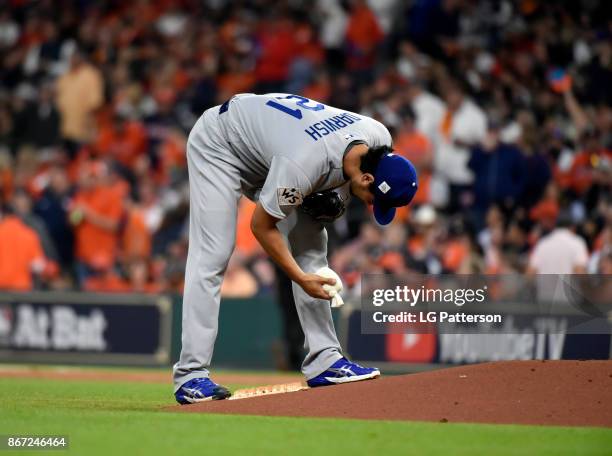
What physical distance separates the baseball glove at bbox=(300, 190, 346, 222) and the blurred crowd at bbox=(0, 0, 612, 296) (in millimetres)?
6196

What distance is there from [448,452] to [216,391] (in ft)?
7.75

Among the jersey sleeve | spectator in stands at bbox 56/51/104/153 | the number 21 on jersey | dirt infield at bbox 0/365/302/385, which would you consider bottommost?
dirt infield at bbox 0/365/302/385

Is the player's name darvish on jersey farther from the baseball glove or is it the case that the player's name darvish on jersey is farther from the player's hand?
the player's hand

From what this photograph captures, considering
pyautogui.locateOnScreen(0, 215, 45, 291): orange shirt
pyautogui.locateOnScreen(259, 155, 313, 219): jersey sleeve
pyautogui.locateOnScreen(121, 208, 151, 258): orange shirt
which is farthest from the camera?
Result: pyautogui.locateOnScreen(121, 208, 151, 258): orange shirt

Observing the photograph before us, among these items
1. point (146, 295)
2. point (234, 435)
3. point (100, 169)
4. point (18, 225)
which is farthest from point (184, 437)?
point (100, 169)

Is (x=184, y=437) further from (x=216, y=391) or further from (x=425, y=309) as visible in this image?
(x=425, y=309)

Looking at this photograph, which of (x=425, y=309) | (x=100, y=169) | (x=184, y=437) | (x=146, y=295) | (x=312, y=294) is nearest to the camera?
(x=184, y=437)

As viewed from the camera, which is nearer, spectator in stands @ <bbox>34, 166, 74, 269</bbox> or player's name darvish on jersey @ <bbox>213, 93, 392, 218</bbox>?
player's name darvish on jersey @ <bbox>213, 93, 392, 218</bbox>

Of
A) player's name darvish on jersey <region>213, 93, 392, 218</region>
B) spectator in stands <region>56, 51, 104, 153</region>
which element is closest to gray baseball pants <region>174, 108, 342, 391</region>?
player's name darvish on jersey <region>213, 93, 392, 218</region>

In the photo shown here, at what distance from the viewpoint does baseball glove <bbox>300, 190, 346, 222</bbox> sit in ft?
25.5

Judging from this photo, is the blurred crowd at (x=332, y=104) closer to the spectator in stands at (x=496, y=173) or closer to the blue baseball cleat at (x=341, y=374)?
the spectator in stands at (x=496, y=173)

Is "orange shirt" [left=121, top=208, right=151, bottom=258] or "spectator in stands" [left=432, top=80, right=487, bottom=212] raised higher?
"spectator in stands" [left=432, top=80, right=487, bottom=212]

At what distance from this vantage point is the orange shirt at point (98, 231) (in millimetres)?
18266

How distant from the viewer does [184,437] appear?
623 centimetres
